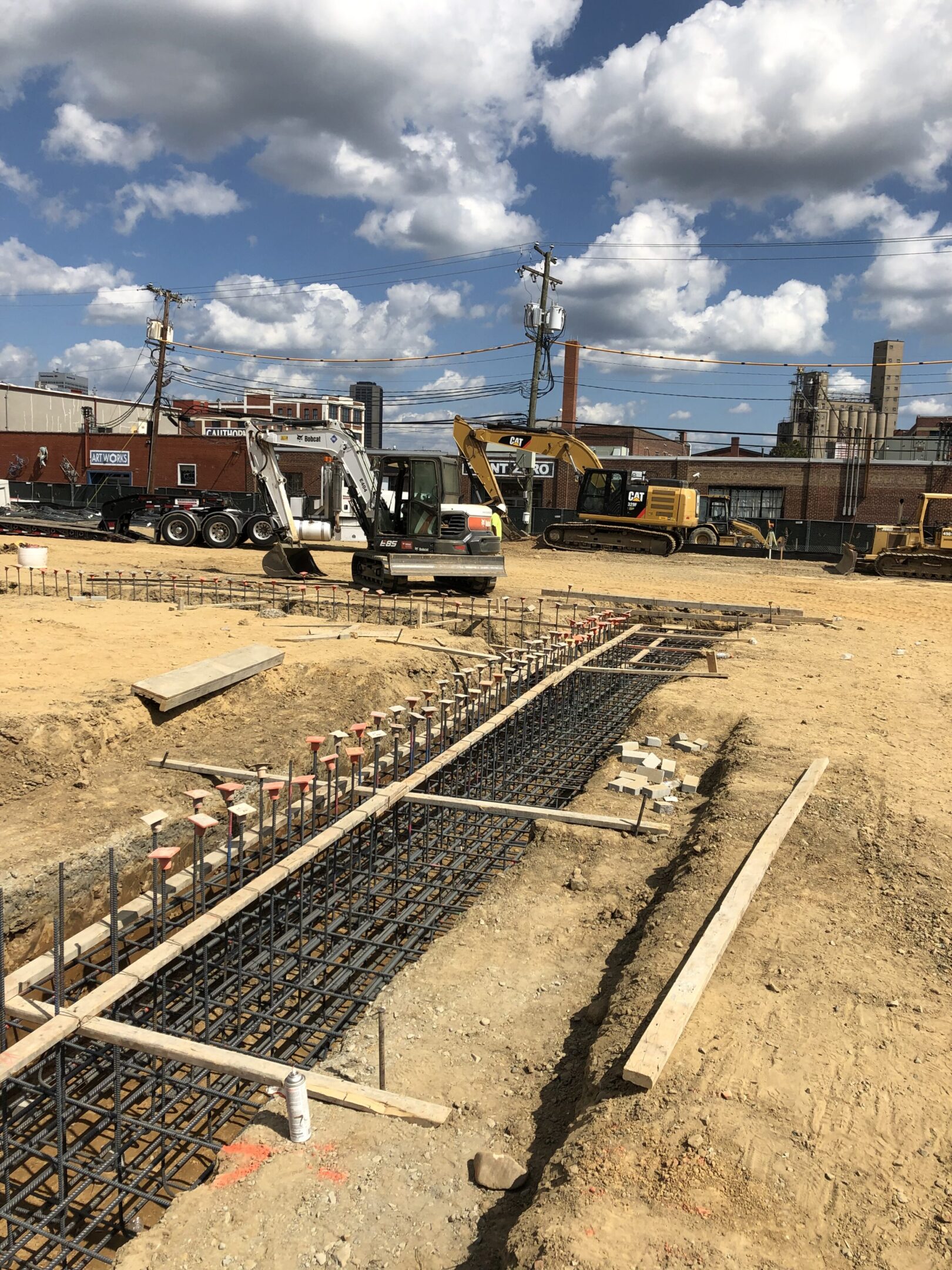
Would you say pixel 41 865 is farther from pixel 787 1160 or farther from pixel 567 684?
pixel 567 684

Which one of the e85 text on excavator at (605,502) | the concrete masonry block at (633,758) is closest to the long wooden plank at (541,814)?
the concrete masonry block at (633,758)

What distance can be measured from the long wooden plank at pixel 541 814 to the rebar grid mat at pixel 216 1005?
0.19m

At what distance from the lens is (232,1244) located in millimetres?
2740

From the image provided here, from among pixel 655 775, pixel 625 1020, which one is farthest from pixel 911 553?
pixel 625 1020

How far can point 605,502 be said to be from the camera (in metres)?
27.0

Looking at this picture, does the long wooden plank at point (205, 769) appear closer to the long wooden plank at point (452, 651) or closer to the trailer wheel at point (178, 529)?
the long wooden plank at point (452, 651)

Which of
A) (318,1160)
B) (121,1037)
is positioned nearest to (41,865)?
(121,1037)

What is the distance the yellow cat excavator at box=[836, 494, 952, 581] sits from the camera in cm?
2402

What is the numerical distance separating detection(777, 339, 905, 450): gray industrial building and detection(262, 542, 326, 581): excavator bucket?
44264 millimetres

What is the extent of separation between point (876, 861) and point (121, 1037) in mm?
4441

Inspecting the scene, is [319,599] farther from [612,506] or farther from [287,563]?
[612,506]

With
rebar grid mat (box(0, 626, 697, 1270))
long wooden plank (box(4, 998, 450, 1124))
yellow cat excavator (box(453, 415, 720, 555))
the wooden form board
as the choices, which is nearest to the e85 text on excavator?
yellow cat excavator (box(453, 415, 720, 555))

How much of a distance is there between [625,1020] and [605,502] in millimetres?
24145

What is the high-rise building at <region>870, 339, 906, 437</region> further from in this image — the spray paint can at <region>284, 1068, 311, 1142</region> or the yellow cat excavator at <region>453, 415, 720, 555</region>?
the spray paint can at <region>284, 1068, 311, 1142</region>
